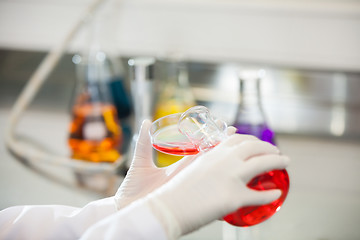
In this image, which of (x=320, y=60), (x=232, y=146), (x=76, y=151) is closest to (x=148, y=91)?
(x=76, y=151)

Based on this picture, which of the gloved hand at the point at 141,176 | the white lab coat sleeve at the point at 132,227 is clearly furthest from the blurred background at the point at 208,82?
the white lab coat sleeve at the point at 132,227

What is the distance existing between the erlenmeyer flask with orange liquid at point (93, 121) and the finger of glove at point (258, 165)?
50 cm

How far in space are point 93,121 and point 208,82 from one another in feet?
1.26

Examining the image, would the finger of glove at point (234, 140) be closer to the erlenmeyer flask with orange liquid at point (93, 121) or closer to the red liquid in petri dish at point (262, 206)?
the red liquid in petri dish at point (262, 206)

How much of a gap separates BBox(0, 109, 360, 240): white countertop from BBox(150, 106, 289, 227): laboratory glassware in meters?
0.15

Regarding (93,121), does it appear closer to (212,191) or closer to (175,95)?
(175,95)

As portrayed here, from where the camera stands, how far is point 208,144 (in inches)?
25.4

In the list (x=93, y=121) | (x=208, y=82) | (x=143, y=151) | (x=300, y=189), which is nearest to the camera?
(x=143, y=151)

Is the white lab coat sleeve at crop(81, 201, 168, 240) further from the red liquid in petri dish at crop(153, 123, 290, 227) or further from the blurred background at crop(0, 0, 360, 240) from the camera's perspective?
the blurred background at crop(0, 0, 360, 240)

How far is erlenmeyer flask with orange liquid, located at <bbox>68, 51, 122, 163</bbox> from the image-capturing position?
1.05 meters

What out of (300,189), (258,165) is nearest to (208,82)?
(300,189)

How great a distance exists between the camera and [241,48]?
1.45 metres

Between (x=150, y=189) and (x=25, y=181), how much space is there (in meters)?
0.38

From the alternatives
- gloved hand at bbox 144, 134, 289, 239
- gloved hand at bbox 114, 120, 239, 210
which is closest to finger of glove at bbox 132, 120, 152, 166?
gloved hand at bbox 114, 120, 239, 210
